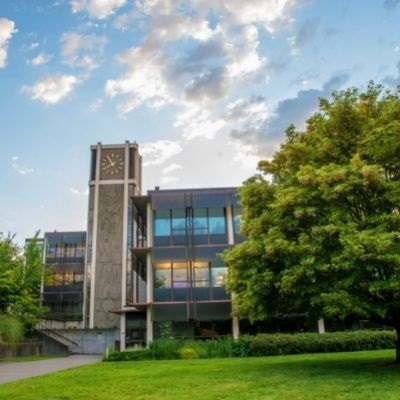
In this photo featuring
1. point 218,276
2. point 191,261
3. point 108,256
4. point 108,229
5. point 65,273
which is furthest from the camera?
point 65,273

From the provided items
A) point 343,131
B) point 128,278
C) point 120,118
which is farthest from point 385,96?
point 128,278

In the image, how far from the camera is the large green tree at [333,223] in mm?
12594

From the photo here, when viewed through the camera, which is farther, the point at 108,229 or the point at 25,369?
the point at 108,229

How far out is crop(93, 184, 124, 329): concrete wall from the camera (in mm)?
49625

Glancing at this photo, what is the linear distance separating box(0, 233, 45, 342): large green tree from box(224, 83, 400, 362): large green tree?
69.5 feet

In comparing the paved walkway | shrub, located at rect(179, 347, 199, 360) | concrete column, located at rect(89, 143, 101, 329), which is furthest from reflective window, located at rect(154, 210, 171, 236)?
concrete column, located at rect(89, 143, 101, 329)

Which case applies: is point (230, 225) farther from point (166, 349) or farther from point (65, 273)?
point (65, 273)

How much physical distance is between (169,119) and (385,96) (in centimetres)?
1170

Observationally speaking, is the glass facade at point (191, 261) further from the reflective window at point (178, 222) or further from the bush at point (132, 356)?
the bush at point (132, 356)

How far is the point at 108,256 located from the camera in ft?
169

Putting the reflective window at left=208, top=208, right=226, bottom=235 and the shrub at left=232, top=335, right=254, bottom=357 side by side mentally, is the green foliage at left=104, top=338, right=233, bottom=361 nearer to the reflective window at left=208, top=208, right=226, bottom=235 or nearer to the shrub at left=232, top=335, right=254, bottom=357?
the shrub at left=232, top=335, right=254, bottom=357

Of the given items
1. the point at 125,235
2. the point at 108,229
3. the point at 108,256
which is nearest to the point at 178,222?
the point at 125,235

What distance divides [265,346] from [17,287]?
19061 mm

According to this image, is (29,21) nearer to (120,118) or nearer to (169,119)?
(120,118)
